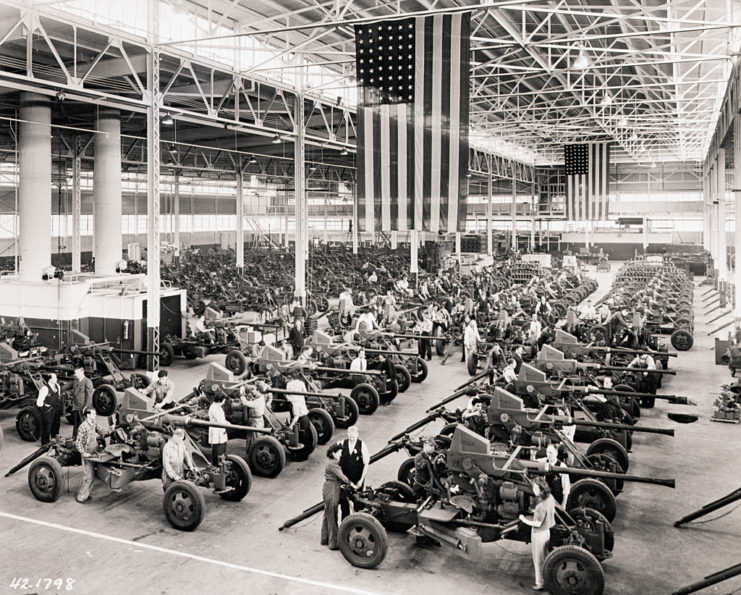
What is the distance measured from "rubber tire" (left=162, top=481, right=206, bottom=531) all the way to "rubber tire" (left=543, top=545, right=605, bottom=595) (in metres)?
4.56

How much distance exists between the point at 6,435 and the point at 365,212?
8.58 metres

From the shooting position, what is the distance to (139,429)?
11062mm

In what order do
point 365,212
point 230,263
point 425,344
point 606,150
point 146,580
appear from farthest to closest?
point 230,263 < point 606,150 < point 425,344 < point 365,212 < point 146,580

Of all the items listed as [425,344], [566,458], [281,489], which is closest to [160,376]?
[281,489]

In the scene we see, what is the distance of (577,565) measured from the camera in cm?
792

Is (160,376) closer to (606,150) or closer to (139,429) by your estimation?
(139,429)

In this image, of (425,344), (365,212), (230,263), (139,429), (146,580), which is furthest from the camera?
(230,263)

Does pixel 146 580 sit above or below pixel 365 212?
below

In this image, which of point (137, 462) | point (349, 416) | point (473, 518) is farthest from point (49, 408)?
point (473, 518)

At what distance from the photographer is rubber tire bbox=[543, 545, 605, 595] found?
307 inches

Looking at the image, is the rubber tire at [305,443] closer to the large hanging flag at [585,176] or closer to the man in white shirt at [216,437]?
the man in white shirt at [216,437]

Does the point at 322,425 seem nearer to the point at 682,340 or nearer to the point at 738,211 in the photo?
the point at 738,211

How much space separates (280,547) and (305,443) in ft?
11.7

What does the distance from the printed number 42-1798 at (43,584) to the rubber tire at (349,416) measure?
6.89 metres
